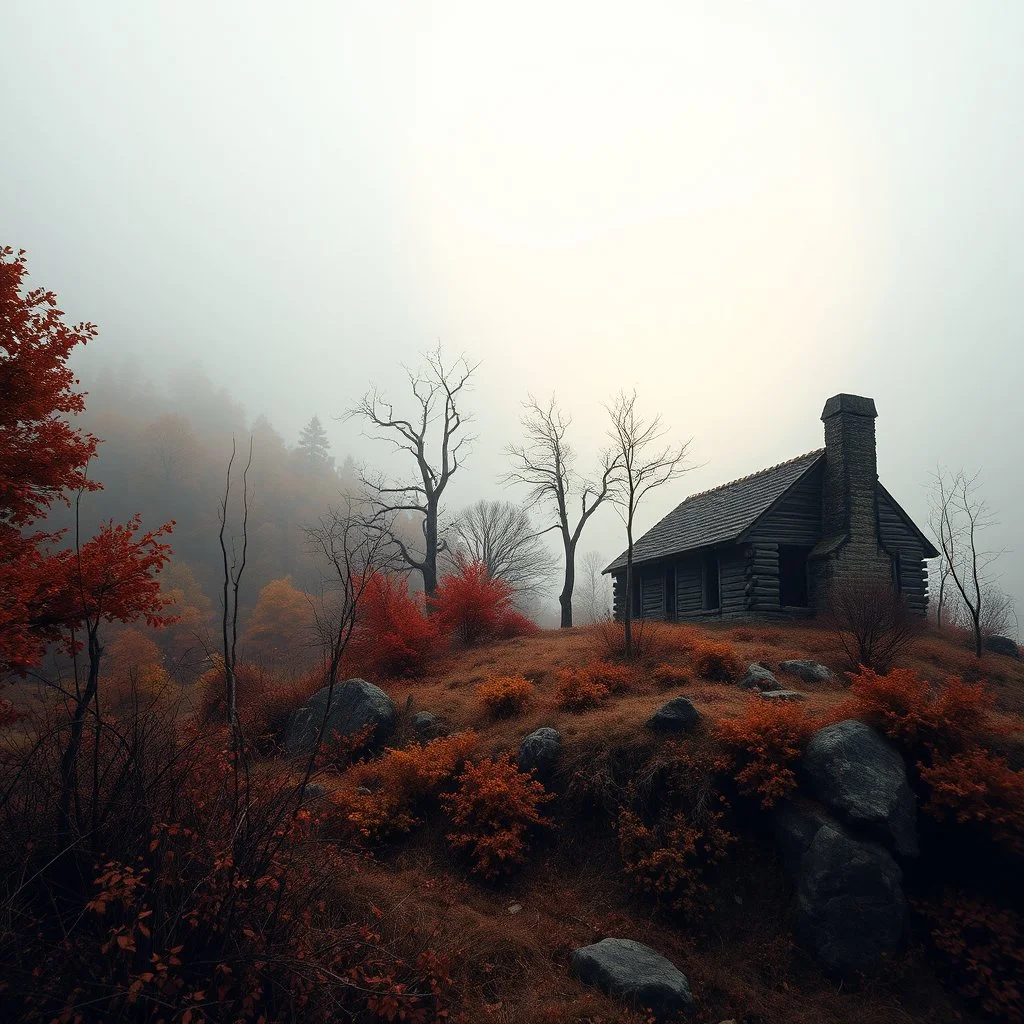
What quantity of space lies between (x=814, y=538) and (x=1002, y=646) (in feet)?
18.7

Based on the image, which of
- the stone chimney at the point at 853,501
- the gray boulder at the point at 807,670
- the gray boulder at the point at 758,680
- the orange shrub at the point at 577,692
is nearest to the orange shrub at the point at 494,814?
the orange shrub at the point at 577,692

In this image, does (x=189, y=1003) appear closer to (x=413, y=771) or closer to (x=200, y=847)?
(x=200, y=847)

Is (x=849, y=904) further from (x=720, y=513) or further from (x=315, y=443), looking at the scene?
(x=315, y=443)

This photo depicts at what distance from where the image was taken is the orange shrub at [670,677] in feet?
39.7

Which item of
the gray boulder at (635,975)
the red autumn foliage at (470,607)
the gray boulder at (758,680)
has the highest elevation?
the red autumn foliage at (470,607)

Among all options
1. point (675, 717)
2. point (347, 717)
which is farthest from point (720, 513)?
point (347, 717)

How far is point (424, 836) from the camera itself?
9.17 metres

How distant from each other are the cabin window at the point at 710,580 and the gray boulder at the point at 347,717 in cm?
1296

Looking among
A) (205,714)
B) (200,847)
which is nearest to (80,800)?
(200,847)

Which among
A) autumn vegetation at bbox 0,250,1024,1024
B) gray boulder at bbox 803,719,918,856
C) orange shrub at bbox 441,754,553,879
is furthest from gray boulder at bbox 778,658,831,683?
orange shrub at bbox 441,754,553,879

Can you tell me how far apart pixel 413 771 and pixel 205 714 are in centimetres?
889

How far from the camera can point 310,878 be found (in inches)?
211

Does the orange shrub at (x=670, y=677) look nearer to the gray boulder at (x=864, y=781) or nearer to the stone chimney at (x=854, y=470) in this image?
the gray boulder at (x=864, y=781)

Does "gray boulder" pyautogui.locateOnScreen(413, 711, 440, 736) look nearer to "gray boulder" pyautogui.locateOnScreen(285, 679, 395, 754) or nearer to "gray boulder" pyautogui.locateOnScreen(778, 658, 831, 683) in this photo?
"gray boulder" pyautogui.locateOnScreen(285, 679, 395, 754)
